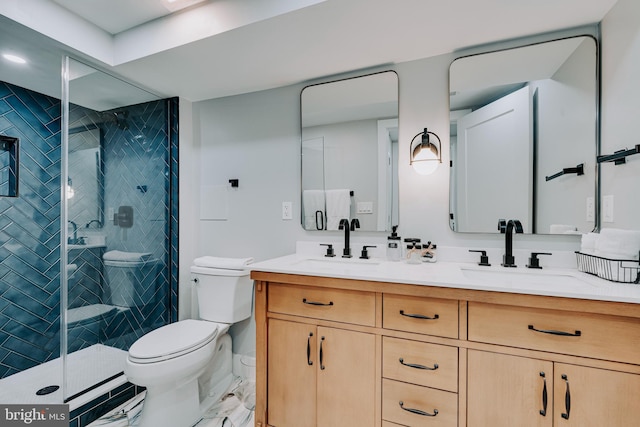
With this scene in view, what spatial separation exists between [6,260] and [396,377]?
2.60 m

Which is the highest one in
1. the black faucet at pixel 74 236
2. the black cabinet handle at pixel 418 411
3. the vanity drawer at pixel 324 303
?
the black faucet at pixel 74 236

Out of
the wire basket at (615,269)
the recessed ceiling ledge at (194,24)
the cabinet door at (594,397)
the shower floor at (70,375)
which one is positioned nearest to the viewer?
the cabinet door at (594,397)

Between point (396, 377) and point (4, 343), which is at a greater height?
point (396, 377)

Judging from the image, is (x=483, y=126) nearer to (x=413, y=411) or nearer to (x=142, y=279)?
(x=413, y=411)

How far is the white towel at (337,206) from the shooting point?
1905 millimetres

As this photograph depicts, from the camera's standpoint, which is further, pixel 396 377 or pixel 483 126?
pixel 483 126

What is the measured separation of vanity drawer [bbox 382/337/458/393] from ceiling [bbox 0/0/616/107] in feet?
4.64

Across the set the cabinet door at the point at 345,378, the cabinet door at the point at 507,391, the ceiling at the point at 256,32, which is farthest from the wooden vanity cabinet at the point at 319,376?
the ceiling at the point at 256,32

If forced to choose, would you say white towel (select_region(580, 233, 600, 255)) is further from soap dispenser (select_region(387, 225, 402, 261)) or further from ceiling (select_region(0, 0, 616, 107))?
ceiling (select_region(0, 0, 616, 107))

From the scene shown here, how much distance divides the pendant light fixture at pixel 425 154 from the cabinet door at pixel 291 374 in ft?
3.43

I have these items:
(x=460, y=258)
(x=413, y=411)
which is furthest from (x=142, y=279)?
(x=460, y=258)

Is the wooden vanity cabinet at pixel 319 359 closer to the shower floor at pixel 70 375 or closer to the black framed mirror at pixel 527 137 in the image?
the black framed mirror at pixel 527 137

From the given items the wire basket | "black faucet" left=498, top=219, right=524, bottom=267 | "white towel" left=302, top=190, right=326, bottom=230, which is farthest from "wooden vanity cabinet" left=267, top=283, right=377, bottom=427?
the wire basket

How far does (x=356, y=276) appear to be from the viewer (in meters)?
1.28
